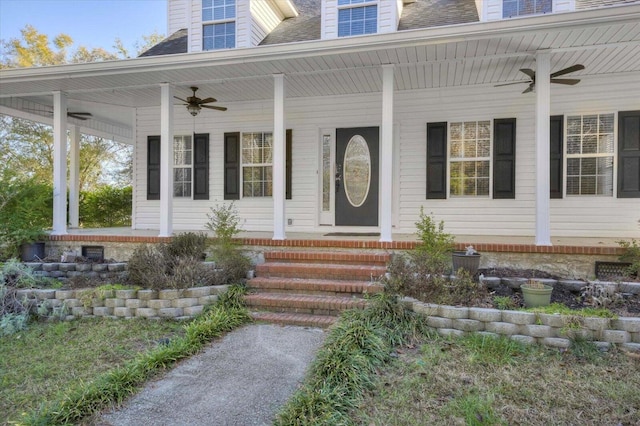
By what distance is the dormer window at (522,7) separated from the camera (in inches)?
224

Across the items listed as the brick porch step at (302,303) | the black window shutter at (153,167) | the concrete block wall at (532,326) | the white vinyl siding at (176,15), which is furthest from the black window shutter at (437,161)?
the white vinyl siding at (176,15)

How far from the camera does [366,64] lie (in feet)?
17.8

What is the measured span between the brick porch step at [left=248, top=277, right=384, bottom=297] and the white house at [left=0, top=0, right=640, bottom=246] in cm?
106

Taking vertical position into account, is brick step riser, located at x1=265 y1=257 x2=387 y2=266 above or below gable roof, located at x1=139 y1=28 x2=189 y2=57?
below

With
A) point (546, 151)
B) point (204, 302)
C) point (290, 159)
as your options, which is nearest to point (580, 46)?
point (546, 151)

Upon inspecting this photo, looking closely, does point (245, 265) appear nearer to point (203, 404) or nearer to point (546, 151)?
point (203, 404)

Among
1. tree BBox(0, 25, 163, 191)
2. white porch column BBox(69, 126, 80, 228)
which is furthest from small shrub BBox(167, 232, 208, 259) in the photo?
tree BBox(0, 25, 163, 191)

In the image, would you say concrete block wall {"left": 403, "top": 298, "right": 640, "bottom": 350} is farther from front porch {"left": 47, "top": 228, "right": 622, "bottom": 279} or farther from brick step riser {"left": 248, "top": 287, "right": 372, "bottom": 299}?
front porch {"left": 47, "top": 228, "right": 622, "bottom": 279}

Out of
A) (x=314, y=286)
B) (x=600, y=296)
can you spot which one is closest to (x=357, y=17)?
(x=314, y=286)

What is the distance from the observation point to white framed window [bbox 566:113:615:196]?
241 inches

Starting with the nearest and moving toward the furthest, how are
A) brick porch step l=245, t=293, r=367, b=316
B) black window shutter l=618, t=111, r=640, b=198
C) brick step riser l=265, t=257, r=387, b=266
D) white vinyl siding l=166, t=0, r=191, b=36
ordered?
1. brick porch step l=245, t=293, r=367, b=316
2. brick step riser l=265, t=257, r=387, b=266
3. black window shutter l=618, t=111, r=640, b=198
4. white vinyl siding l=166, t=0, r=191, b=36

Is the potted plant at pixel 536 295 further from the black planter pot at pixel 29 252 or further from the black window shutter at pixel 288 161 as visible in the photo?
the black planter pot at pixel 29 252

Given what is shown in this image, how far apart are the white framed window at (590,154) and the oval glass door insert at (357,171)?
124 inches

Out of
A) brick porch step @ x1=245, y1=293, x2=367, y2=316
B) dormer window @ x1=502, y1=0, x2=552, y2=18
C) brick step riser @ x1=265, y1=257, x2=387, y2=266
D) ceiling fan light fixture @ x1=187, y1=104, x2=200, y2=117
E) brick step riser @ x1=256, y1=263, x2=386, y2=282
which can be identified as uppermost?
dormer window @ x1=502, y1=0, x2=552, y2=18
